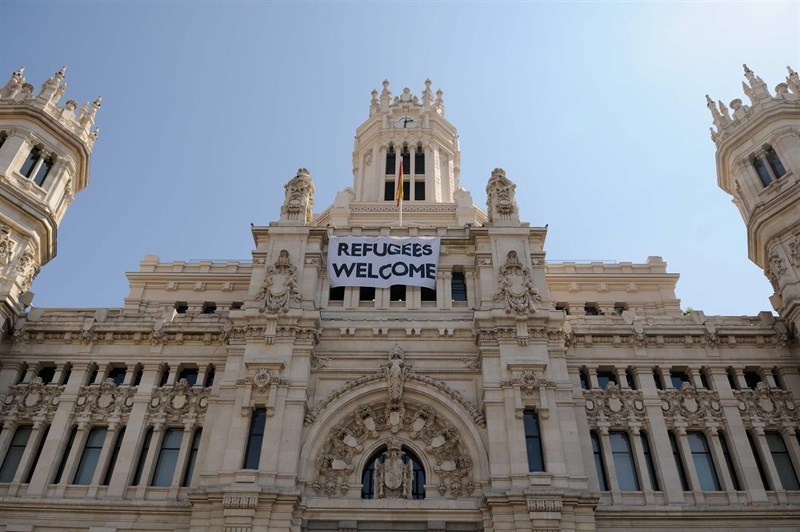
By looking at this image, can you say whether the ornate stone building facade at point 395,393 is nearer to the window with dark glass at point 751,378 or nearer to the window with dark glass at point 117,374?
the window with dark glass at point 117,374

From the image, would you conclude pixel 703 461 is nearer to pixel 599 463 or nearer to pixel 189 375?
pixel 599 463

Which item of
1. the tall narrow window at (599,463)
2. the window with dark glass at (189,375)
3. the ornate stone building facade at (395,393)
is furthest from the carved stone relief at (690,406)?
the window with dark glass at (189,375)

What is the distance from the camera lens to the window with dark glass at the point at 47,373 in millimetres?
35062

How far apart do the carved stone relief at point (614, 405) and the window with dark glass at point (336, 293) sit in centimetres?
1419

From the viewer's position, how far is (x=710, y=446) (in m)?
31.8

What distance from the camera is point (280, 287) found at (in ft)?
114

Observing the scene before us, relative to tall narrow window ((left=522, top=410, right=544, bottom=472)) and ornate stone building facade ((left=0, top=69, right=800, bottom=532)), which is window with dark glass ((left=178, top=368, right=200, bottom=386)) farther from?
tall narrow window ((left=522, top=410, right=544, bottom=472))

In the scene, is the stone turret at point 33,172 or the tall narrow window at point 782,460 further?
the stone turret at point 33,172

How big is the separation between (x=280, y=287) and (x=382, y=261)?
19.9 ft

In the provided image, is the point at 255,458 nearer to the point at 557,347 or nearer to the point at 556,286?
the point at 557,347

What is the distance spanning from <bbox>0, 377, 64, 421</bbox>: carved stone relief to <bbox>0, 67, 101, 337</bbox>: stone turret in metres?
3.38

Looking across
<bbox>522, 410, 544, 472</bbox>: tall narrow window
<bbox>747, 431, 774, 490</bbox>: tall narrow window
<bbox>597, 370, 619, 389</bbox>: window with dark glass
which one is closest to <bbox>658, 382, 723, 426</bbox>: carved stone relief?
<bbox>747, 431, 774, 490</bbox>: tall narrow window

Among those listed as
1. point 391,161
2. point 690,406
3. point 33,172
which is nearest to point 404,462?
point 690,406

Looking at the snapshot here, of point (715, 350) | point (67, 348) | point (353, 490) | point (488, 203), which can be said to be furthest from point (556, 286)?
point (67, 348)
